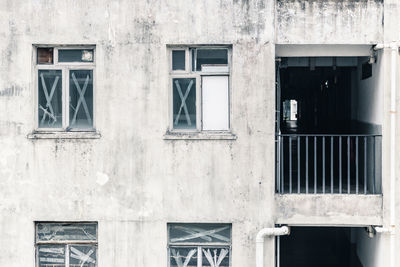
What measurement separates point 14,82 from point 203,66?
3.18m

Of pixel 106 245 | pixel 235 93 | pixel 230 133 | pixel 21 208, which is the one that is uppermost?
pixel 235 93

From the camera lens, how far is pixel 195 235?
10273 mm

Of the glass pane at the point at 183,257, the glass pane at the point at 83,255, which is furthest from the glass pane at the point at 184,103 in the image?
the glass pane at the point at 83,255

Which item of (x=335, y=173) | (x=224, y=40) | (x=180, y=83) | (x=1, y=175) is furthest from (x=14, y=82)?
(x=335, y=173)

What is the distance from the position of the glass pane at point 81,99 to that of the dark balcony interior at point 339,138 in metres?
3.23

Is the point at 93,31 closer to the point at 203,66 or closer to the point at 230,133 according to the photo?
the point at 203,66

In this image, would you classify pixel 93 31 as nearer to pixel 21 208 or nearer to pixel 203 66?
pixel 203 66

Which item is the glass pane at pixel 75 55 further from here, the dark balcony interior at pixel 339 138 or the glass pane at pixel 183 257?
the glass pane at pixel 183 257

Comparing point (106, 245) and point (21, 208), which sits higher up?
point (21, 208)

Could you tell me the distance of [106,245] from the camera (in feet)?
33.5

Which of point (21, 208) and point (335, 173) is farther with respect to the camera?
point (335, 173)

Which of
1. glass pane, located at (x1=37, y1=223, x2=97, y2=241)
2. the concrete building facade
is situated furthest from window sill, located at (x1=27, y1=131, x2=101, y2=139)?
glass pane, located at (x1=37, y1=223, x2=97, y2=241)

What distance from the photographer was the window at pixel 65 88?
404 inches

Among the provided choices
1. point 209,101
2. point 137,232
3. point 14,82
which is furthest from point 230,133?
point 14,82
